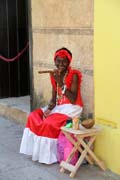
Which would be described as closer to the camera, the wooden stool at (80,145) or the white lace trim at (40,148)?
the wooden stool at (80,145)

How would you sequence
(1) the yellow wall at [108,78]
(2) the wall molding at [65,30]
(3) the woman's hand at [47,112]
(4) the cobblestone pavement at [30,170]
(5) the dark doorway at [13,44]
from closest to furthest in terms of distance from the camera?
(1) the yellow wall at [108,78] → (4) the cobblestone pavement at [30,170] → (2) the wall molding at [65,30] → (3) the woman's hand at [47,112] → (5) the dark doorway at [13,44]

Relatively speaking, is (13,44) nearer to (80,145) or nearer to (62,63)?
(62,63)

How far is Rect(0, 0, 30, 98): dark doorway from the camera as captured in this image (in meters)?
7.60

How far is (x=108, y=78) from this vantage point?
445 centimetres

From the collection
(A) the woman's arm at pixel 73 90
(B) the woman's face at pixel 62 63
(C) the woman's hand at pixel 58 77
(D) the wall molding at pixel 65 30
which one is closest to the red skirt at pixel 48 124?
(A) the woman's arm at pixel 73 90

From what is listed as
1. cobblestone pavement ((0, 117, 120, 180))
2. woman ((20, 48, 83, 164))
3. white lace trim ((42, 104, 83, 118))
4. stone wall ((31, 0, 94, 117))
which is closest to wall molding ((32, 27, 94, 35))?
stone wall ((31, 0, 94, 117))

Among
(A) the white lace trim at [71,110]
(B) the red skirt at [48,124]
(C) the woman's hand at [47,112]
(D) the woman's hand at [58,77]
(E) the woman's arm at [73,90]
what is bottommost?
(B) the red skirt at [48,124]

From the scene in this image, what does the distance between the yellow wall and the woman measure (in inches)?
A: 10.7

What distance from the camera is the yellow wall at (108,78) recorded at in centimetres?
432

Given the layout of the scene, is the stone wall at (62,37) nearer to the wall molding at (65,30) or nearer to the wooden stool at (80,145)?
the wall molding at (65,30)

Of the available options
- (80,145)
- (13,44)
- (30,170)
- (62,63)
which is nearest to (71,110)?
(80,145)

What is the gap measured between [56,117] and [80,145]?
44 cm

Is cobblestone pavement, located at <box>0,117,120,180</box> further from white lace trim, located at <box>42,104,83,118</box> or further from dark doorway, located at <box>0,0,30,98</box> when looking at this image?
dark doorway, located at <box>0,0,30,98</box>

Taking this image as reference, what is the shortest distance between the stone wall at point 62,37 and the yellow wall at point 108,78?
17 cm
